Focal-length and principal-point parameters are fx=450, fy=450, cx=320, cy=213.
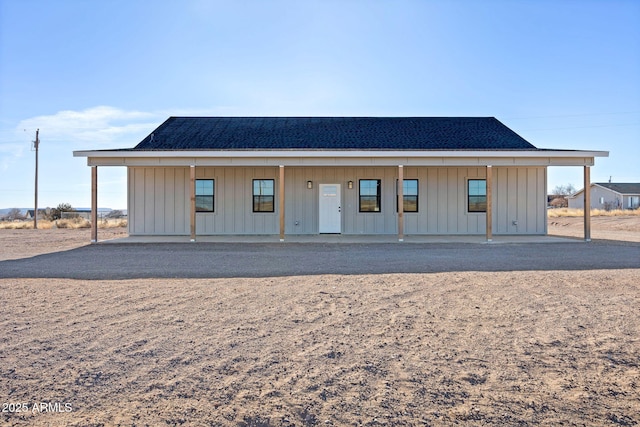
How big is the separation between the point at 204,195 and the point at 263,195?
2068 mm

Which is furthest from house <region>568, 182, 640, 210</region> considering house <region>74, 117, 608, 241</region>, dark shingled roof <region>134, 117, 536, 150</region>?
house <region>74, 117, 608, 241</region>

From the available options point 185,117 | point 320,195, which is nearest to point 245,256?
point 320,195

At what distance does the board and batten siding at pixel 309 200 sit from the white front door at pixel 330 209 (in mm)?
158

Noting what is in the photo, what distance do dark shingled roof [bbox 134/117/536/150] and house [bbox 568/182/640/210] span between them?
37661 mm

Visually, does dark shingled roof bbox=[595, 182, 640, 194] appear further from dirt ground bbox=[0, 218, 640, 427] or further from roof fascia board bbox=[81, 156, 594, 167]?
dirt ground bbox=[0, 218, 640, 427]

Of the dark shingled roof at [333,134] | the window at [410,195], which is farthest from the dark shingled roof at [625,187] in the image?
the window at [410,195]

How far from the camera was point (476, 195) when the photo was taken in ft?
52.0

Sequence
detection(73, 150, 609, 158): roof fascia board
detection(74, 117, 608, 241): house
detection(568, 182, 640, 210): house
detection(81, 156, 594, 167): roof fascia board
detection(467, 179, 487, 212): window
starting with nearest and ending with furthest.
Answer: detection(73, 150, 609, 158): roof fascia board
detection(81, 156, 594, 167): roof fascia board
detection(74, 117, 608, 241): house
detection(467, 179, 487, 212): window
detection(568, 182, 640, 210): house

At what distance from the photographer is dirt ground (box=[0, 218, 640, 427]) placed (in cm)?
282

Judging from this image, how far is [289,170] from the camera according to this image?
51.6 feet

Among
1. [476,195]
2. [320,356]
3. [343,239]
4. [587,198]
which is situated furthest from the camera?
[476,195]

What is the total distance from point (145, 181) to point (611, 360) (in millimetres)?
14877

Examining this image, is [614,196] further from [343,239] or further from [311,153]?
[311,153]

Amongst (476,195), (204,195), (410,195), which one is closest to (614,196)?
(476,195)
